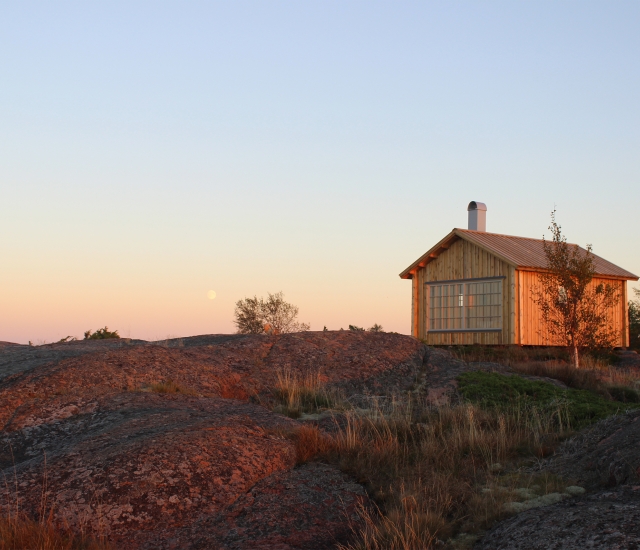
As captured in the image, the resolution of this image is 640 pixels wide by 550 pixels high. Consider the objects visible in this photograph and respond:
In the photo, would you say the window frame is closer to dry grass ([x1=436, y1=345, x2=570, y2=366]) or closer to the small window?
dry grass ([x1=436, y1=345, x2=570, y2=366])

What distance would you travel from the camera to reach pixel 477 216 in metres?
24.4

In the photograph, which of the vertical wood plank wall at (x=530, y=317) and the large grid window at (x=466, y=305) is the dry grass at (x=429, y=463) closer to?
the vertical wood plank wall at (x=530, y=317)

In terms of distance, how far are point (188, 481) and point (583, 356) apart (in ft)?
52.3

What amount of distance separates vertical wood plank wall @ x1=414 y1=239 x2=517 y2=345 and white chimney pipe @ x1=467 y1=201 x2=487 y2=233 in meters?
1.62

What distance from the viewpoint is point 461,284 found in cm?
2289

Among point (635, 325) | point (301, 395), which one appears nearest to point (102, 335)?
point (301, 395)

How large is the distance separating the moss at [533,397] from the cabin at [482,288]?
32.8ft

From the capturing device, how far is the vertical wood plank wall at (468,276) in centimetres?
2109

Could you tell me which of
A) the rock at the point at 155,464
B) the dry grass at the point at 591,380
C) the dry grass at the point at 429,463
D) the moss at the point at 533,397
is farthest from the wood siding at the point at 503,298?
the rock at the point at 155,464

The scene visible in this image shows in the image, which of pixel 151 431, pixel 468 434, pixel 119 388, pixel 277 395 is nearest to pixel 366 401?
pixel 277 395

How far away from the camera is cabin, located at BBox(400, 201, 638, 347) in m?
21.2

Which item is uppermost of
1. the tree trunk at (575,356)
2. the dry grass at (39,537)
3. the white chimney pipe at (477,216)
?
the white chimney pipe at (477,216)

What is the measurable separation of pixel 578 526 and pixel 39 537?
341 centimetres

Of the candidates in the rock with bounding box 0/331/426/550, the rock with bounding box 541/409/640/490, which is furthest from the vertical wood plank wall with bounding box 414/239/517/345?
the rock with bounding box 541/409/640/490
